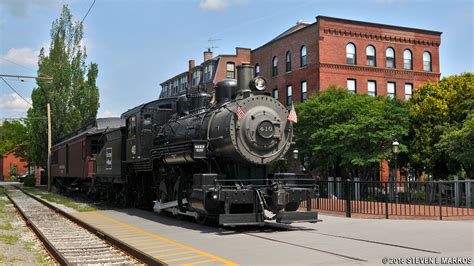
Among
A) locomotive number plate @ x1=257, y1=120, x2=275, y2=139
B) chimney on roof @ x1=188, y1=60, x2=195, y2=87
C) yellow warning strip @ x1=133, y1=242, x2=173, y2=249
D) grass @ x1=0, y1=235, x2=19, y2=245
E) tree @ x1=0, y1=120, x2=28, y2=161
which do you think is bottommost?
grass @ x1=0, y1=235, x2=19, y2=245

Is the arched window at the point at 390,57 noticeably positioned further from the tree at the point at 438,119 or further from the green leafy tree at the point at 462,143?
the green leafy tree at the point at 462,143

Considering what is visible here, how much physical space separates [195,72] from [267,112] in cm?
4491

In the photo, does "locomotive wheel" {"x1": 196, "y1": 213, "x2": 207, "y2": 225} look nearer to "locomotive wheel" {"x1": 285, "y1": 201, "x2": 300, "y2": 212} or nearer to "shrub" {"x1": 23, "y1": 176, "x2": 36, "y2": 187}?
"locomotive wheel" {"x1": 285, "y1": 201, "x2": 300, "y2": 212}

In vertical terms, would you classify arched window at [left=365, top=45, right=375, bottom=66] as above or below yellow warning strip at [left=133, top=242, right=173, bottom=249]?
above

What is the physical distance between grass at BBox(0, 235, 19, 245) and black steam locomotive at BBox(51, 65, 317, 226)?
4162 mm

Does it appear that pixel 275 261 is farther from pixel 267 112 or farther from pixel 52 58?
pixel 52 58

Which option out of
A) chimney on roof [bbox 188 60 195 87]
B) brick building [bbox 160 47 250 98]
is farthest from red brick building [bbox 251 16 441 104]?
chimney on roof [bbox 188 60 195 87]

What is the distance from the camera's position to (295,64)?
122ft

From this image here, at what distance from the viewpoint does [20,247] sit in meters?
10.5

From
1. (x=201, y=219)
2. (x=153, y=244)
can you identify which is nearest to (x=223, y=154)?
(x=201, y=219)

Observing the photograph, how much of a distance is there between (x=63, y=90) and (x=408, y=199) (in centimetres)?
3432

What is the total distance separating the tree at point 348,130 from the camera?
1015 inches

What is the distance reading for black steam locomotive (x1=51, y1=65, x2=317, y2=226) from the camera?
38.4 feet

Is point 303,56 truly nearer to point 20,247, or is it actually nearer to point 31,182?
point 20,247
